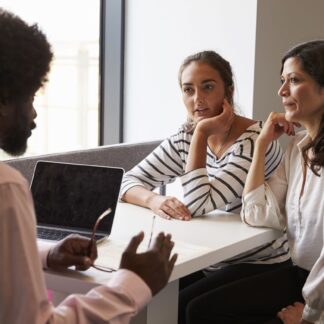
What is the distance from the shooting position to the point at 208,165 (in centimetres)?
215

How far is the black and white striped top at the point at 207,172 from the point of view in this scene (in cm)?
196

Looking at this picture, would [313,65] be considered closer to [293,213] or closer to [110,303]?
[293,213]

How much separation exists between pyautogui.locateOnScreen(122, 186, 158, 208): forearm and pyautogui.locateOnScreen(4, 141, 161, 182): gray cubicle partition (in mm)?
317

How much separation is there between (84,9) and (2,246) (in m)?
2.44

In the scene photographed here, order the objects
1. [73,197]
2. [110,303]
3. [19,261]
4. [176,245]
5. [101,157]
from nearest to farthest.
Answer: [19,261]
[110,303]
[176,245]
[73,197]
[101,157]

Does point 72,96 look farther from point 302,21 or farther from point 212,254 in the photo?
point 212,254

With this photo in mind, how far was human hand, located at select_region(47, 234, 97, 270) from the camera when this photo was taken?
4.40ft

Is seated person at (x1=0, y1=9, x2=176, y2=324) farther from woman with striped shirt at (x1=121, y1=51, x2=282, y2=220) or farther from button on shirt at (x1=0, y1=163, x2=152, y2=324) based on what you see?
woman with striped shirt at (x1=121, y1=51, x2=282, y2=220)

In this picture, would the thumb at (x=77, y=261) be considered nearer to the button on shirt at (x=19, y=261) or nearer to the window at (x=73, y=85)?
the button on shirt at (x=19, y=261)

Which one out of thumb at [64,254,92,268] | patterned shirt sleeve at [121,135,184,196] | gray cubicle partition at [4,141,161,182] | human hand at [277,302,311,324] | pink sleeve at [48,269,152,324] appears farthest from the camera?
patterned shirt sleeve at [121,135,184,196]

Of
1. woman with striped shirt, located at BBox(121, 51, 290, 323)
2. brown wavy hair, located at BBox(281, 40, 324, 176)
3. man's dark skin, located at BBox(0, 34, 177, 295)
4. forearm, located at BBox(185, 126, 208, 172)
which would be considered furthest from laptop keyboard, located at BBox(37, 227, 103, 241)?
brown wavy hair, located at BBox(281, 40, 324, 176)

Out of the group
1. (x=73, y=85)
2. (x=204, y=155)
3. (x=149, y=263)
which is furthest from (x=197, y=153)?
(x=73, y=85)

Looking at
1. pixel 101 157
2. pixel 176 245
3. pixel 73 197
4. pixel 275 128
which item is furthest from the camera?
pixel 101 157

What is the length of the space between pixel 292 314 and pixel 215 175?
20.2 inches
